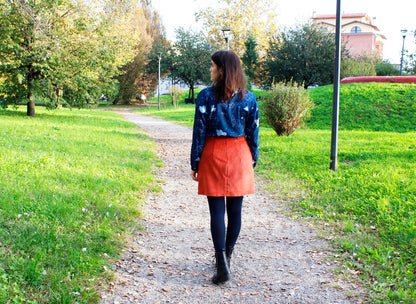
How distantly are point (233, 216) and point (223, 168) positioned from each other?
496 millimetres

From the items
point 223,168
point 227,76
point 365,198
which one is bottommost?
point 365,198

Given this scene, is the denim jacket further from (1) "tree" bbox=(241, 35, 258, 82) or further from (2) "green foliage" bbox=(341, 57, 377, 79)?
(1) "tree" bbox=(241, 35, 258, 82)

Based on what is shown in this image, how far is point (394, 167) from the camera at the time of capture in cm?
701

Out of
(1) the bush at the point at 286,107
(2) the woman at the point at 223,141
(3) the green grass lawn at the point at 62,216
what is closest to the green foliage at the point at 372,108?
(1) the bush at the point at 286,107

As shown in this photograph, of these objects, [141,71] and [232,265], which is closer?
[232,265]

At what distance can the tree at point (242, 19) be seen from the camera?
45.4m

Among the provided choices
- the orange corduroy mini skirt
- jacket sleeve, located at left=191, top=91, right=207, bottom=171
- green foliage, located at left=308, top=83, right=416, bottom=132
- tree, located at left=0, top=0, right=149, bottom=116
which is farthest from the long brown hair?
tree, located at left=0, top=0, right=149, bottom=116

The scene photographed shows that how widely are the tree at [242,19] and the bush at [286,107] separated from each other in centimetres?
3492

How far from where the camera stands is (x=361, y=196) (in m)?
5.59

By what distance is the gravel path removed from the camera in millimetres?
3180

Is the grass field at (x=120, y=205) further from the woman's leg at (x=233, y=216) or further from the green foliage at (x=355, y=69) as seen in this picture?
the green foliage at (x=355, y=69)

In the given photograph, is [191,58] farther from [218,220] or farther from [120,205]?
[218,220]

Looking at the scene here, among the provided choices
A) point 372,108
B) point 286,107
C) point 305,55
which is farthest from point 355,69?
point 286,107

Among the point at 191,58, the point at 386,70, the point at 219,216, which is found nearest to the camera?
the point at 219,216
